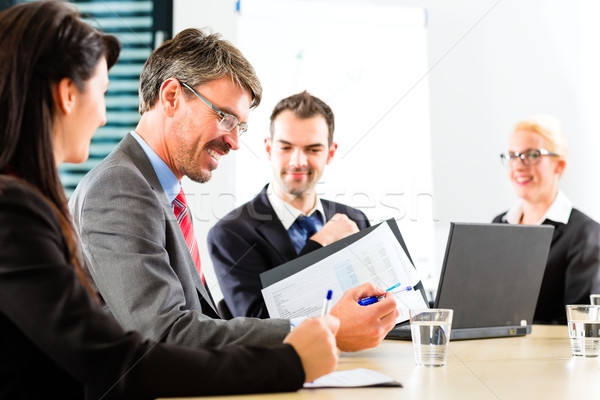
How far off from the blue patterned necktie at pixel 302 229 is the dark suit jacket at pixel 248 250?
0.07 meters

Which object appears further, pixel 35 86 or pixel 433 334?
pixel 433 334

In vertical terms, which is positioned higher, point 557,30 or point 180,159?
point 557,30

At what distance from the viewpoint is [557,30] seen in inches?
141

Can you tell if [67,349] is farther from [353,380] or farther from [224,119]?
[224,119]

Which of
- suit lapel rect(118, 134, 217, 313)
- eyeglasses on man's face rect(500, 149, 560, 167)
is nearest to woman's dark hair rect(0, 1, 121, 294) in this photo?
suit lapel rect(118, 134, 217, 313)

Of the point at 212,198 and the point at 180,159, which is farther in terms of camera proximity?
the point at 212,198

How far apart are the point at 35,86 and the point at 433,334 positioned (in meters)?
0.79

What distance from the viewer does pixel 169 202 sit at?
140 cm

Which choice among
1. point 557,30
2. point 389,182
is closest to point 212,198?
point 389,182

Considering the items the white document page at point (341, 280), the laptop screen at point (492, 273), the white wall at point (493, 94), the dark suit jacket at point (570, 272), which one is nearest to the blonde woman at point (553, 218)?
the dark suit jacket at point (570, 272)

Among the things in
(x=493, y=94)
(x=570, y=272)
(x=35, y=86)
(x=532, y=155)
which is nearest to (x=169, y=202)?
(x=35, y=86)

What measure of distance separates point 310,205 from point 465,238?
2.95ft

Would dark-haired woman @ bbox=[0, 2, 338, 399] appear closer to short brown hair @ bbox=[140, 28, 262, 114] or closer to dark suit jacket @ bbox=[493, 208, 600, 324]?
short brown hair @ bbox=[140, 28, 262, 114]

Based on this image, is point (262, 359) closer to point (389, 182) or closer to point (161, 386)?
point (161, 386)
